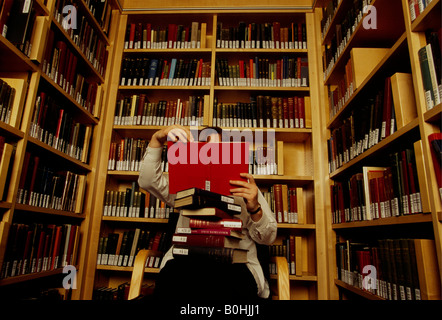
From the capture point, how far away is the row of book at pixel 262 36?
8.08 ft

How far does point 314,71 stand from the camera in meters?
2.39

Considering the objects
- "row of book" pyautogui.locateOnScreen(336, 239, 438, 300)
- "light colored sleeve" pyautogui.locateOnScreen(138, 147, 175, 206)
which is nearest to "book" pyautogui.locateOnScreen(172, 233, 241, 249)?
"light colored sleeve" pyautogui.locateOnScreen(138, 147, 175, 206)

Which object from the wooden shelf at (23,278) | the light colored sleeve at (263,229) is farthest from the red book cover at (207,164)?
the wooden shelf at (23,278)

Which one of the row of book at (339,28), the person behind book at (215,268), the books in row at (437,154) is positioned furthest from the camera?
the row of book at (339,28)

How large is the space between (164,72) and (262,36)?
92 centimetres

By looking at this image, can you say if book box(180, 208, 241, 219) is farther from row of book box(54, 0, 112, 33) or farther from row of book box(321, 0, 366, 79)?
row of book box(54, 0, 112, 33)

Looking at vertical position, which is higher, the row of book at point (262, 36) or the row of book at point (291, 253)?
the row of book at point (262, 36)

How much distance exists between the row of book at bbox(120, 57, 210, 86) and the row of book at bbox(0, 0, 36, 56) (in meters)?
0.99

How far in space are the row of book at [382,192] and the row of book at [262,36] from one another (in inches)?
52.3

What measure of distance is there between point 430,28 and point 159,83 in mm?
1899

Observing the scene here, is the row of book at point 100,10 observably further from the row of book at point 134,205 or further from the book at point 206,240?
the book at point 206,240

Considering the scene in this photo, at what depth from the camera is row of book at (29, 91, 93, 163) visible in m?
1.67
